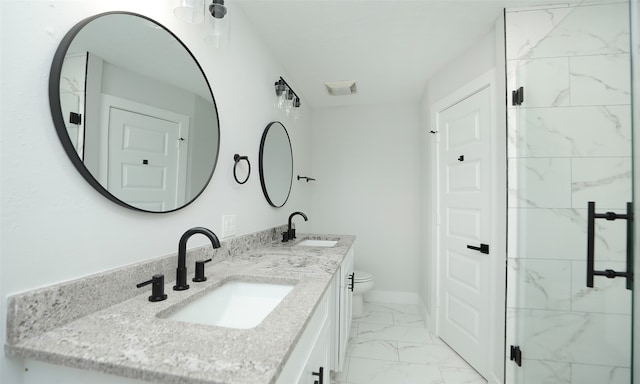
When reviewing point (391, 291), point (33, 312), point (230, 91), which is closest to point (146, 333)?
point (33, 312)

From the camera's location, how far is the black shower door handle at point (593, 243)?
2.90 feet

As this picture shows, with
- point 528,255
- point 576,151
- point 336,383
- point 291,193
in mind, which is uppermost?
point 576,151

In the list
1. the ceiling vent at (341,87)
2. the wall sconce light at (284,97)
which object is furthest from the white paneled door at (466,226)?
the wall sconce light at (284,97)

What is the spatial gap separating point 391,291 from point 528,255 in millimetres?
1894

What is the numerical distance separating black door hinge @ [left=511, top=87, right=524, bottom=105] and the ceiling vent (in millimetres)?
1435

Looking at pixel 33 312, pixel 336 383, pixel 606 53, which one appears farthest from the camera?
pixel 336 383

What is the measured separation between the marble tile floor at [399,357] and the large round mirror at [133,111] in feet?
5.46

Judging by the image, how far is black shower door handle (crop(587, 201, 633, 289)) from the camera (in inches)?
34.8

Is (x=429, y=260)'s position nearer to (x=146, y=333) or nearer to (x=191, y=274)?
(x=191, y=274)

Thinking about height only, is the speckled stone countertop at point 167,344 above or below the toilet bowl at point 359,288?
above

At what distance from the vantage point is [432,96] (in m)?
2.51

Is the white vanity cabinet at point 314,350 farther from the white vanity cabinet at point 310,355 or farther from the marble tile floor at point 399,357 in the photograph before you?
the marble tile floor at point 399,357

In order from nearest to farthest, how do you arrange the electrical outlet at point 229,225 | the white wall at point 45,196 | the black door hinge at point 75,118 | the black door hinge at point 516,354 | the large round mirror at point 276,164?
the white wall at point 45,196
the black door hinge at point 75,118
the electrical outlet at point 229,225
the black door hinge at point 516,354
the large round mirror at point 276,164

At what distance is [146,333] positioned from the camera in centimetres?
62
